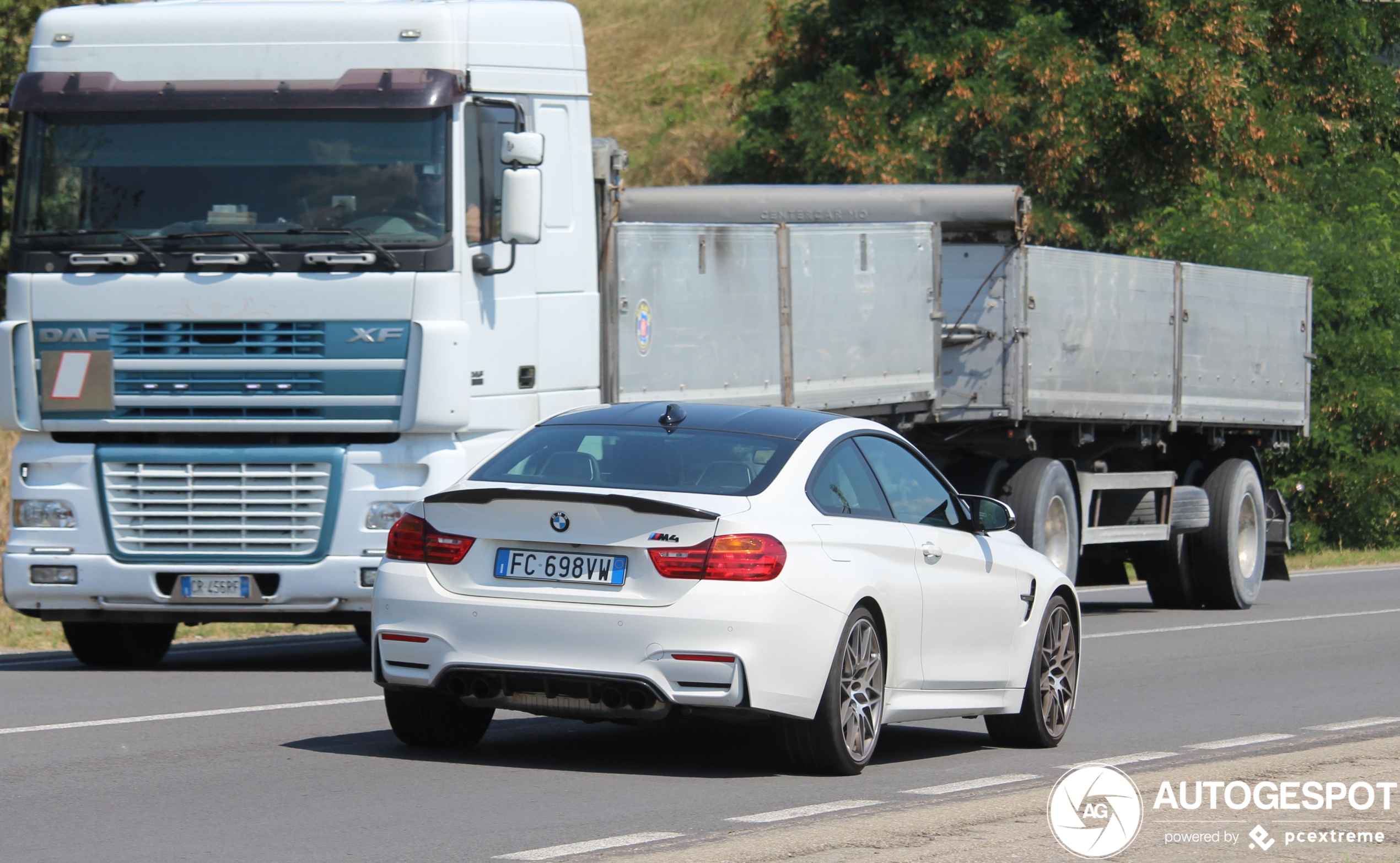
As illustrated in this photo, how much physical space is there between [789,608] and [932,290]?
30.1 feet

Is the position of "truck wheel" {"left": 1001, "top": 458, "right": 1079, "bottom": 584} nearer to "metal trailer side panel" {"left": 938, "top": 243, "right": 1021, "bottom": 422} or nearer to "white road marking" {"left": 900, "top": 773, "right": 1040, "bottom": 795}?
"metal trailer side panel" {"left": 938, "top": 243, "right": 1021, "bottom": 422}

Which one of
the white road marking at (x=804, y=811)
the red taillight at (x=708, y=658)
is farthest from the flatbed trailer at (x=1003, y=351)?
the white road marking at (x=804, y=811)

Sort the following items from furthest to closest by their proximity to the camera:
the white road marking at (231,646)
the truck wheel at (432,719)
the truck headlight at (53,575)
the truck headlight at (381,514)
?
1. the white road marking at (231,646)
2. the truck headlight at (53,575)
3. the truck headlight at (381,514)
4. the truck wheel at (432,719)

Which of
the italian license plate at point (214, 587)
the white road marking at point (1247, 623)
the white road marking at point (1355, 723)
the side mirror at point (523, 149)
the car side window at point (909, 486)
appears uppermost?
the side mirror at point (523, 149)

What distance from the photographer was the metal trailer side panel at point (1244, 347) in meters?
20.1

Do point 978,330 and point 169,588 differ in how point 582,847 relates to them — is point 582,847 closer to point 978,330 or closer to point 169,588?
point 169,588

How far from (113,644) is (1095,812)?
24.4ft

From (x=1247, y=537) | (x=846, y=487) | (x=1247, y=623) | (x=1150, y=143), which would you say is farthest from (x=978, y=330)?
(x=1150, y=143)

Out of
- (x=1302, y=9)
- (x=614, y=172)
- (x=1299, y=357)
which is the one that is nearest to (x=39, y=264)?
(x=614, y=172)

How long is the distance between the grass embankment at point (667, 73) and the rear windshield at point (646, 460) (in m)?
43.7

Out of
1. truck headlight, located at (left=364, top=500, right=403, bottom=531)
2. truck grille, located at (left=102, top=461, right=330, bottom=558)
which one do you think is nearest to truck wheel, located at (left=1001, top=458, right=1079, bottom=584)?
truck headlight, located at (left=364, top=500, right=403, bottom=531)

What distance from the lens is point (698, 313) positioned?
14.5 metres

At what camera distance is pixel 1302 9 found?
38469 mm

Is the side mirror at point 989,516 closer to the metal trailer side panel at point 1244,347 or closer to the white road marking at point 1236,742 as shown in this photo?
the white road marking at point 1236,742
